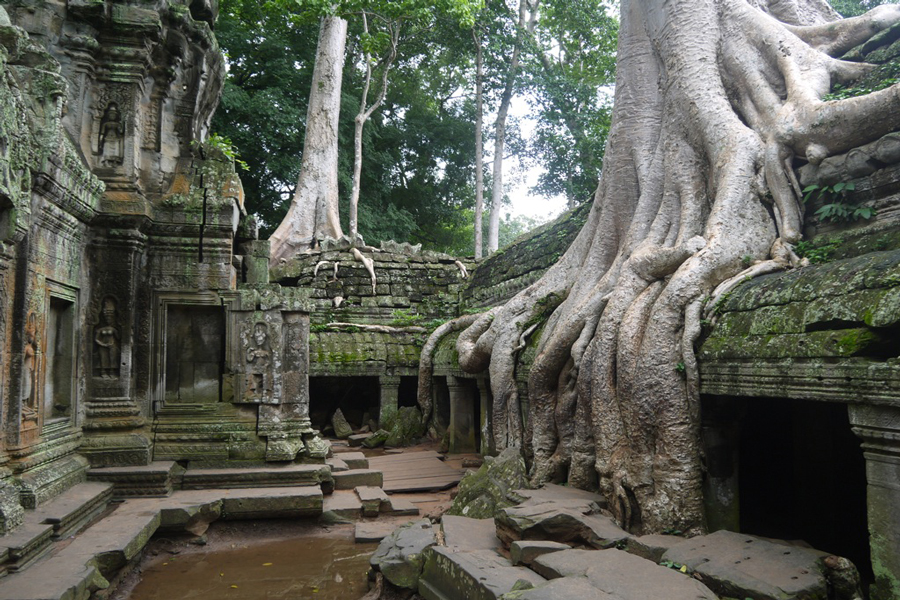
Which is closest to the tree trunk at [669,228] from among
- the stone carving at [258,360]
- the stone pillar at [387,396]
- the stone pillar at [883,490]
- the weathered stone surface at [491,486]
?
the weathered stone surface at [491,486]

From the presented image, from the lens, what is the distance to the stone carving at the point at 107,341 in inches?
238

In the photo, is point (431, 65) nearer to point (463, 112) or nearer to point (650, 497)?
point (463, 112)

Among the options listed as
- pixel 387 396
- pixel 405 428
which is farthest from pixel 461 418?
pixel 387 396

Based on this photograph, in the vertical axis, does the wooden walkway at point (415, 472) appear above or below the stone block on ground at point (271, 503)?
below

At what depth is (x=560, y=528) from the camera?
427cm

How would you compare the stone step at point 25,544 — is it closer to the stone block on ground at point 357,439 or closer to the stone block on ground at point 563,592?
the stone block on ground at point 563,592

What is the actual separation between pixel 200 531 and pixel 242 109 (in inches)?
536

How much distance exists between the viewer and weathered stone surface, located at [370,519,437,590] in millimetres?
4422

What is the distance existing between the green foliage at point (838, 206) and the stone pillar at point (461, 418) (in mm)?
5403

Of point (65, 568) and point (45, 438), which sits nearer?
point (65, 568)

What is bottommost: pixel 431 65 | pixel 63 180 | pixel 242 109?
pixel 63 180

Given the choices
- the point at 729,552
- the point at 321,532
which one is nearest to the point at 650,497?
the point at 729,552

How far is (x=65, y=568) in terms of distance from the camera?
377 centimetres

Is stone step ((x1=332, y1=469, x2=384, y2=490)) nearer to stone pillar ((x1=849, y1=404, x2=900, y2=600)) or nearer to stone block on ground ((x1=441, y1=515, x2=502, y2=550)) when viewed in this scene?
stone block on ground ((x1=441, y1=515, x2=502, y2=550))
